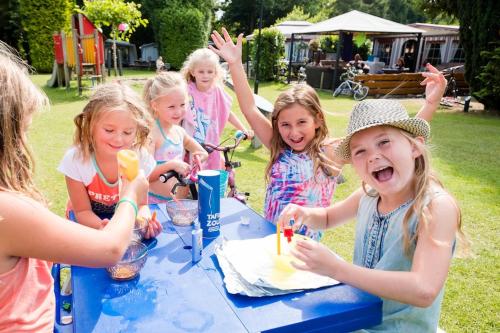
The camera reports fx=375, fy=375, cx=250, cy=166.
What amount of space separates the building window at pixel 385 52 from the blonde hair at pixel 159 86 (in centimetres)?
2718

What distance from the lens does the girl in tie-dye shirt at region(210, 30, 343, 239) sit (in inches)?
94.0

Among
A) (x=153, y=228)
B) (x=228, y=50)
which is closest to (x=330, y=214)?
(x=153, y=228)

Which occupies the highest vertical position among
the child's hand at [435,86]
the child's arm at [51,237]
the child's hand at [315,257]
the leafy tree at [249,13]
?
the leafy tree at [249,13]

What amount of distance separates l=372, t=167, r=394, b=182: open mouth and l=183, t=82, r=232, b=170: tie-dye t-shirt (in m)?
2.40

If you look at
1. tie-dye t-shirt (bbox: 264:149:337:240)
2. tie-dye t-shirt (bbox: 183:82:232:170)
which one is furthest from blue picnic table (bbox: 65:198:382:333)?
tie-dye t-shirt (bbox: 183:82:232:170)

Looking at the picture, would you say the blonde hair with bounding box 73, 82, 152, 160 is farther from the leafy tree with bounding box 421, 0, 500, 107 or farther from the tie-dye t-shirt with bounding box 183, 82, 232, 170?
the leafy tree with bounding box 421, 0, 500, 107

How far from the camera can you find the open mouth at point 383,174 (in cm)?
157

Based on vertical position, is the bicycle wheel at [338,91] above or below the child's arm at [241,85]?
below

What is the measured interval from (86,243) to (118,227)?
13 cm

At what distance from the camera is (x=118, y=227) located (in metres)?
1.31

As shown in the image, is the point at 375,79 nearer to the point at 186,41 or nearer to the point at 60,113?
the point at 60,113

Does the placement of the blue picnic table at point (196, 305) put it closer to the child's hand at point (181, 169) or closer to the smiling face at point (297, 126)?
the child's hand at point (181, 169)

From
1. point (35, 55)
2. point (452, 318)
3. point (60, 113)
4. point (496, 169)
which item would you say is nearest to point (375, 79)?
point (496, 169)

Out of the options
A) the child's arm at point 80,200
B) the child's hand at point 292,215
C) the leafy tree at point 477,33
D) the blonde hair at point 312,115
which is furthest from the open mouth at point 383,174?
the leafy tree at point 477,33
